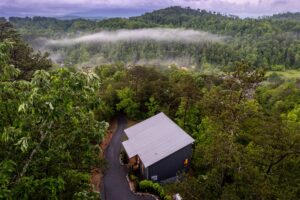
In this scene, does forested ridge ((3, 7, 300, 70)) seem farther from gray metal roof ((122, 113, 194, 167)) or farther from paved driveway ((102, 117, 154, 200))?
paved driveway ((102, 117, 154, 200))

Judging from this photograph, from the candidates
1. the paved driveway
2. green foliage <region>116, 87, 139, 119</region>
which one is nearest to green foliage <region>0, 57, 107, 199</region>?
the paved driveway

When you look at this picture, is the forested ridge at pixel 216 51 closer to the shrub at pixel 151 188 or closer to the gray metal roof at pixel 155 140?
the gray metal roof at pixel 155 140

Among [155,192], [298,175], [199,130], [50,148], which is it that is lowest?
[155,192]

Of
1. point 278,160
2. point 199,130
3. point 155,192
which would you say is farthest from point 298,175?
point 199,130

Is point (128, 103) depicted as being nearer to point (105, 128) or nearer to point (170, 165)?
point (170, 165)

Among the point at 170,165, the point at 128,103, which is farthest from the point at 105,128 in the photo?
the point at 128,103

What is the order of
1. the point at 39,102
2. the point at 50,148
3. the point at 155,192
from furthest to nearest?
the point at 155,192 → the point at 50,148 → the point at 39,102

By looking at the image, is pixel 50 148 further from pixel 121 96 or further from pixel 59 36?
pixel 59 36
